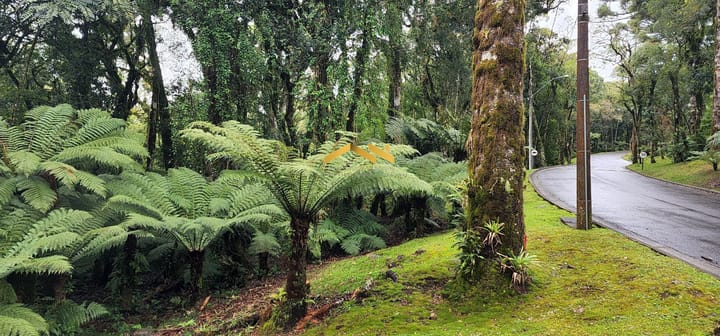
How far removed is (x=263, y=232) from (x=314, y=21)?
15.9 feet

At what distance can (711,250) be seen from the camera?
4.84 m

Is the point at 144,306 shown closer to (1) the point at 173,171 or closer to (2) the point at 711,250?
(1) the point at 173,171

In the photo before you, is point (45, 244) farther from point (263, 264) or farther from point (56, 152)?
point (263, 264)

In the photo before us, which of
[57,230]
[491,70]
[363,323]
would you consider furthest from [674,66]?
[57,230]

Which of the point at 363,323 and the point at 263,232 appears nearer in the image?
the point at 363,323

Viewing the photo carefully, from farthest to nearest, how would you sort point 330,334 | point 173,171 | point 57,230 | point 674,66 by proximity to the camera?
point 674,66 < point 173,171 < point 57,230 < point 330,334

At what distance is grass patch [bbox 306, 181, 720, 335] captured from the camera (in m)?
2.49

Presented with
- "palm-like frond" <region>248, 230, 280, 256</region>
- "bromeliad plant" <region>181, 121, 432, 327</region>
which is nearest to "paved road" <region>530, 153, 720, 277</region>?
"bromeliad plant" <region>181, 121, 432, 327</region>

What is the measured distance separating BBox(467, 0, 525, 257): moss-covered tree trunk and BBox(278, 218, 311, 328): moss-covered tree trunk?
4.79 feet

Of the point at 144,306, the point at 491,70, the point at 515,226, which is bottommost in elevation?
the point at 144,306

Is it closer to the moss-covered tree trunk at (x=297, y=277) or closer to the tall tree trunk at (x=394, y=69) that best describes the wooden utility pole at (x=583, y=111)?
the moss-covered tree trunk at (x=297, y=277)

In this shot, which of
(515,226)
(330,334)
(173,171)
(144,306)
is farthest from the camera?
(173,171)

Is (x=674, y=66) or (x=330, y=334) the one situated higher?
(x=674, y=66)

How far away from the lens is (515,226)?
315 centimetres
